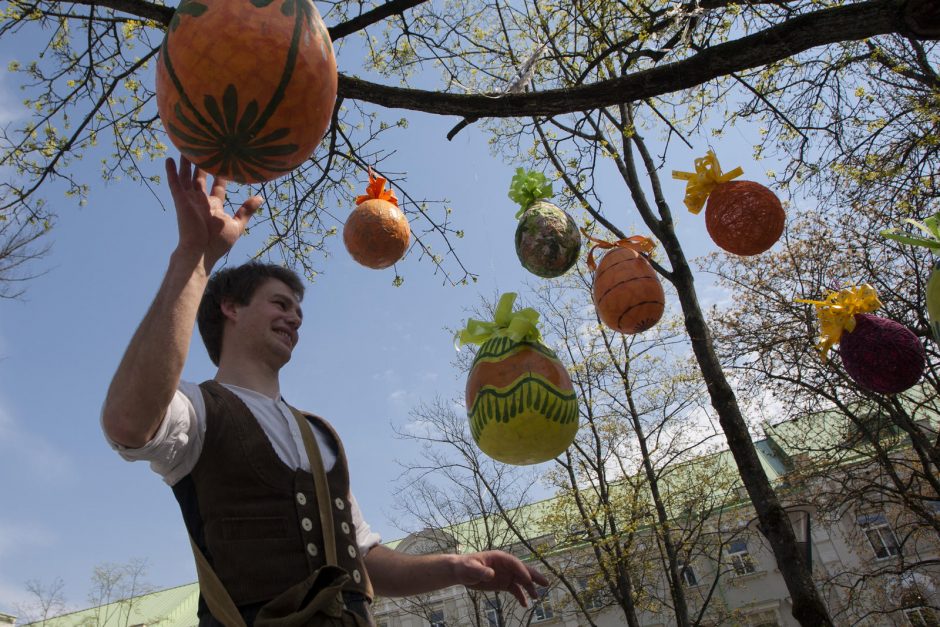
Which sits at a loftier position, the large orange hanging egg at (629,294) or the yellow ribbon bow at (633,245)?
the yellow ribbon bow at (633,245)

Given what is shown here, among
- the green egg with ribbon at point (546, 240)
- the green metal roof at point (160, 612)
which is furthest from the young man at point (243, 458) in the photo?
the green metal roof at point (160, 612)

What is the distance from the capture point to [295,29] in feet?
5.56

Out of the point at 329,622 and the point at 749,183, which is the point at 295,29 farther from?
the point at 749,183

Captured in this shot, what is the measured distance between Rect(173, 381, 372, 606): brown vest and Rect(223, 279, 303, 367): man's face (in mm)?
346

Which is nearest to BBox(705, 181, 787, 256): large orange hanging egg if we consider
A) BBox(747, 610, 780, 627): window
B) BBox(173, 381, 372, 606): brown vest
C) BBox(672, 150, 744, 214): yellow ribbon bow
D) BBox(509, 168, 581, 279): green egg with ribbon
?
BBox(672, 150, 744, 214): yellow ribbon bow

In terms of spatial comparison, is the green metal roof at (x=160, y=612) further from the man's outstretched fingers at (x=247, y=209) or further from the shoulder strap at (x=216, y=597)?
the man's outstretched fingers at (x=247, y=209)

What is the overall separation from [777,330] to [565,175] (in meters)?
8.17

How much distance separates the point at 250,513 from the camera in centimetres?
170

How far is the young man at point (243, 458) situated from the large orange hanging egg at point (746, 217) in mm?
2104

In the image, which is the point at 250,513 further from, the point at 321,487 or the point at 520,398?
the point at 520,398

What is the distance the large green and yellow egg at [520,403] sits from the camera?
237cm

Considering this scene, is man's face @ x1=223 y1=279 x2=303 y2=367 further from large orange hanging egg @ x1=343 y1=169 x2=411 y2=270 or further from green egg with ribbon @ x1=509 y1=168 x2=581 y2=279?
green egg with ribbon @ x1=509 y1=168 x2=581 y2=279

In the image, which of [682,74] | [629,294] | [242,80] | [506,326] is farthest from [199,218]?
[629,294]

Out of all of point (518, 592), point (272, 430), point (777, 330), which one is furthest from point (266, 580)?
point (777, 330)
